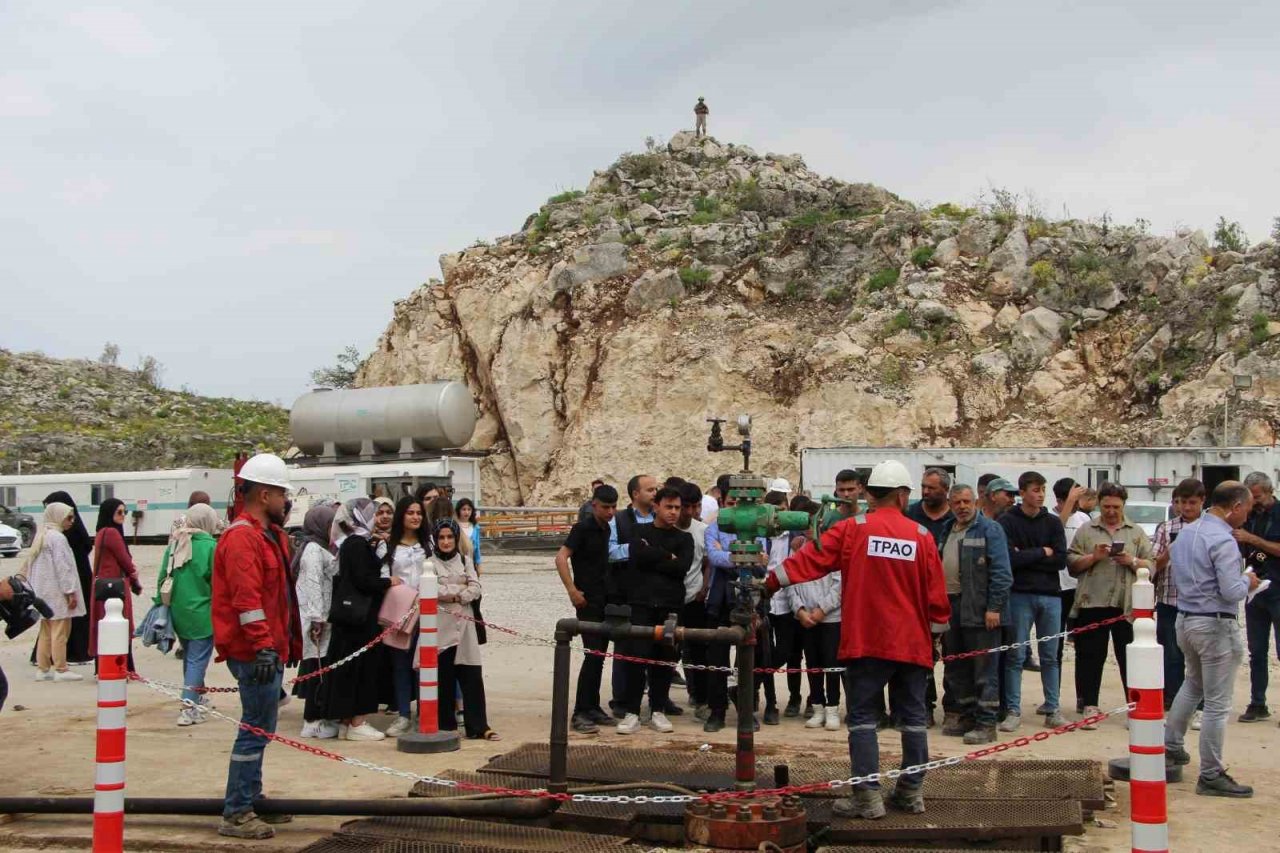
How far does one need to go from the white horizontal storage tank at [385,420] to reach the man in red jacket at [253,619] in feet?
82.9

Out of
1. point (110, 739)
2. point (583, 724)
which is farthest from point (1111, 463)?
point (110, 739)

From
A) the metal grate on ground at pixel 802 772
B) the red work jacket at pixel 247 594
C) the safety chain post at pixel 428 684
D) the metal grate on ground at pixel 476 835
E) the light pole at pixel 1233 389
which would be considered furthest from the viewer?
the light pole at pixel 1233 389

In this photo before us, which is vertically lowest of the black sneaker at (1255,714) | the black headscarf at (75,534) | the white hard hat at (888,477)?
the black sneaker at (1255,714)

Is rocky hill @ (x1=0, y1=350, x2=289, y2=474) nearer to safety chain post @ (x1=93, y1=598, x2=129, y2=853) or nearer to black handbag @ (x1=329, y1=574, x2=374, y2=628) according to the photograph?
black handbag @ (x1=329, y1=574, x2=374, y2=628)

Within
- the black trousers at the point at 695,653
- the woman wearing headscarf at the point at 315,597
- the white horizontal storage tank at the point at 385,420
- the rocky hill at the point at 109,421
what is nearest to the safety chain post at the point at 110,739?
the woman wearing headscarf at the point at 315,597

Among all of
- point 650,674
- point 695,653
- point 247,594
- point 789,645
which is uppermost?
point 247,594

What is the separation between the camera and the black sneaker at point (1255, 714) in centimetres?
969

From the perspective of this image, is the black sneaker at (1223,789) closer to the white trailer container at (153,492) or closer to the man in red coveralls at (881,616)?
the man in red coveralls at (881,616)

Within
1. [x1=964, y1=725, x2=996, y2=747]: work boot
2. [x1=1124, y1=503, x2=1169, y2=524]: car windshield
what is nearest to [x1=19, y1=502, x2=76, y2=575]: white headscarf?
[x1=964, y1=725, x2=996, y2=747]: work boot

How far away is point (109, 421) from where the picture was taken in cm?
5847

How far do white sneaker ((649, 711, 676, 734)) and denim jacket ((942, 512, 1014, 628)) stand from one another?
2.40 m

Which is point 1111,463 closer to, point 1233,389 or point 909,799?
point 1233,389

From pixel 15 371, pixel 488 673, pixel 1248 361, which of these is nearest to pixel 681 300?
pixel 1248 361

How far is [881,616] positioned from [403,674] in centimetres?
445
